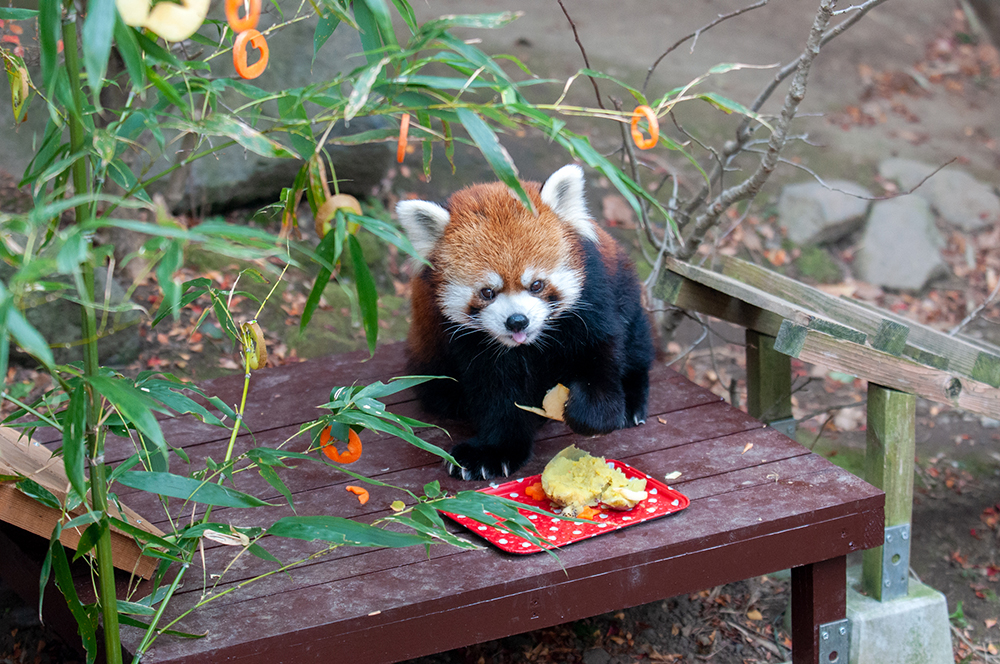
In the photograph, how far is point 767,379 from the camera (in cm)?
320

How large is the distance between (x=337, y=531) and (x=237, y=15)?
2.83ft

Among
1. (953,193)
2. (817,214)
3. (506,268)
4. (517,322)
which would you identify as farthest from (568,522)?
(953,193)

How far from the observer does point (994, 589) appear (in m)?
3.31

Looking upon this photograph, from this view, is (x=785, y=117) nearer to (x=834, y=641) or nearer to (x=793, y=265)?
(x=834, y=641)

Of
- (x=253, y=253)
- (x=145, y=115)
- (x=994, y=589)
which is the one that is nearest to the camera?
(x=253, y=253)

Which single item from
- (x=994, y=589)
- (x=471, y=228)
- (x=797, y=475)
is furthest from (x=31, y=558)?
(x=994, y=589)

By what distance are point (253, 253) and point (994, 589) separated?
3.30 metres

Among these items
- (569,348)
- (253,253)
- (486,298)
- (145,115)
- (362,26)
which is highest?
(362,26)

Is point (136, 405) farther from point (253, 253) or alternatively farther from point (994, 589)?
point (994, 589)

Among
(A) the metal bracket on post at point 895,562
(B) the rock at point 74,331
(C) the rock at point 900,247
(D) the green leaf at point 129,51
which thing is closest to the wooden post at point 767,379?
(A) the metal bracket on post at point 895,562

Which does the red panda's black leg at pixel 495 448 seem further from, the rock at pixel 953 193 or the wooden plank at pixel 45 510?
the rock at pixel 953 193

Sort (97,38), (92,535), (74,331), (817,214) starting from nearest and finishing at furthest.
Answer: (97,38) → (92,535) → (74,331) → (817,214)

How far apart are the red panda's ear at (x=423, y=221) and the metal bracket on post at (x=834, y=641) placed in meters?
1.52

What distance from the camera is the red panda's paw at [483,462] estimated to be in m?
2.44
